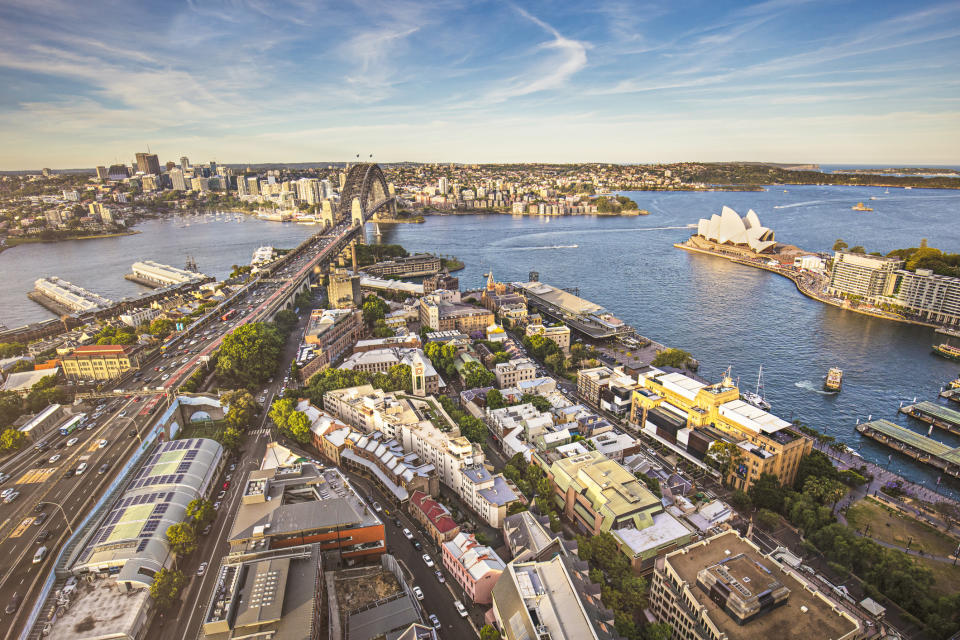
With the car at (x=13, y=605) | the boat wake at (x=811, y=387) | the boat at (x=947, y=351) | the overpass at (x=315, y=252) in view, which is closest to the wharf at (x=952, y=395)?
the boat wake at (x=811, y=387)

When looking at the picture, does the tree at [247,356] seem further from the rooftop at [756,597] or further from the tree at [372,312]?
the rooftop at [756,597]

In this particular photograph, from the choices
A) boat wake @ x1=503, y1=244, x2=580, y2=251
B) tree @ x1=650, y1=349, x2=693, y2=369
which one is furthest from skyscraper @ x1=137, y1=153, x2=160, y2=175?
tree @ x1=650, y1=349, x2=693, y2=369

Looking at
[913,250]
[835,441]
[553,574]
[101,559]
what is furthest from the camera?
[913,250]

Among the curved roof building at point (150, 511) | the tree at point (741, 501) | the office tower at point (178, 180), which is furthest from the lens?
the office tower at point (178, 180)

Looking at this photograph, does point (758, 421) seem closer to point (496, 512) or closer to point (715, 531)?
point (715, 531)

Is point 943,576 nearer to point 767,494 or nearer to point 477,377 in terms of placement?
point 767,494


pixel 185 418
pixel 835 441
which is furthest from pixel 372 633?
pixel 835 441

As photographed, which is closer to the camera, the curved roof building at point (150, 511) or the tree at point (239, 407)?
the curved roof building at point (150, 511)

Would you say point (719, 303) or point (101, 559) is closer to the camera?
point (101, 559)
